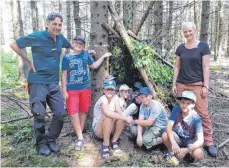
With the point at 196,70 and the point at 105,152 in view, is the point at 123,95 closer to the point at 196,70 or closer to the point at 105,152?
the point at 105,152

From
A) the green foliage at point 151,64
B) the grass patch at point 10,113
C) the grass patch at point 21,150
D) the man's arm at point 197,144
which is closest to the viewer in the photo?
the man's arm at point 197,144

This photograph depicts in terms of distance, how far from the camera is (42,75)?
4.47 metres

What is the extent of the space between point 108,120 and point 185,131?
125cm

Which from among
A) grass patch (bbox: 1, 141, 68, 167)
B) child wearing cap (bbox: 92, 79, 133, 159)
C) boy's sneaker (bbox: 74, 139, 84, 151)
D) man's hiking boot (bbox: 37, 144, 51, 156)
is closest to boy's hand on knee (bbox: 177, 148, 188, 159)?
child wearing cap (bbox: 92, 79, 133, 159)

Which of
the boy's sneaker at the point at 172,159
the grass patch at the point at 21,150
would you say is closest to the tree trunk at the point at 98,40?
the grass patch at the point at 21,150

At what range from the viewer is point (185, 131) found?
14.6 feet

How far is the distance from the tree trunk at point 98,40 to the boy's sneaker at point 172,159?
5.80 ft

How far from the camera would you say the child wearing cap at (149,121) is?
4660 millimetres

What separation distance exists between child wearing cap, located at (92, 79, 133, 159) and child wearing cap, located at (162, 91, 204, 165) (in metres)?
0.70

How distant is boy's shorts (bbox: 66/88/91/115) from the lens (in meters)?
4.70

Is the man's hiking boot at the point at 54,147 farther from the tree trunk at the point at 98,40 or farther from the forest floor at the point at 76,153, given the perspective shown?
the tree trunk at the point at 98,40

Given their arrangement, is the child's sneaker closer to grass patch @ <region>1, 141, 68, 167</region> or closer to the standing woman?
grass patch @ <region>1, 141, 68, 167</region>

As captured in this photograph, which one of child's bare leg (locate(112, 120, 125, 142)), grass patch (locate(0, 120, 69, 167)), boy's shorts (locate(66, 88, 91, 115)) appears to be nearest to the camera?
grass patch (locate(0, 120, 69, 167))

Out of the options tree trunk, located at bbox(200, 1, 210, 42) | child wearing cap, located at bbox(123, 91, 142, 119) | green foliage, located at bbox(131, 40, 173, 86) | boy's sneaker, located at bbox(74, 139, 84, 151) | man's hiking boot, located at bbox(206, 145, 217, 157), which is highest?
tree trunk, located at bbox(200, 1, 210, 42)
